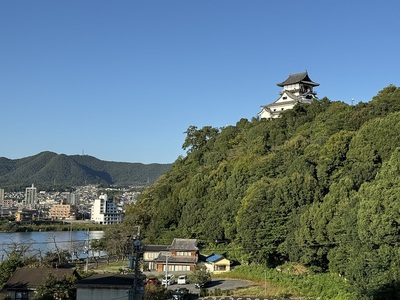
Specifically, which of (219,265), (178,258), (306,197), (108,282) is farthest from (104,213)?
(108,282)

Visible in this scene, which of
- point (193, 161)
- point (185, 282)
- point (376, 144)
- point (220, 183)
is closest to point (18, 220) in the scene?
point (193, 161)

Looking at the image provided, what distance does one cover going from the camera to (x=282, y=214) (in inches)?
1014

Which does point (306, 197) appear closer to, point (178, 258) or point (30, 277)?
point (178, 258)

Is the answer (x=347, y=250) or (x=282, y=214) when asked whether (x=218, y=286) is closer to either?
(x=282, y=214)

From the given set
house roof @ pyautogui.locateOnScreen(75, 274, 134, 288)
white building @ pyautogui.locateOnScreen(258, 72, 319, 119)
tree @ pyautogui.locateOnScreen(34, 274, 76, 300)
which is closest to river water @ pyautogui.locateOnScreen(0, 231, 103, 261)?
tree @ pyautogui.locateOnScreen(34, 274, 76, 300)

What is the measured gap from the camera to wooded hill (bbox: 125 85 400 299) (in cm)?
1812

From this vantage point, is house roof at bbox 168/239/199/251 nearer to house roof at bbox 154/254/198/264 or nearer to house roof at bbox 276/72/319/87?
house roof at bbox 154/254/198/264

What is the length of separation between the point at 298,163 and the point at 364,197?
334 inches

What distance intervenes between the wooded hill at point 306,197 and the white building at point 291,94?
113 inches

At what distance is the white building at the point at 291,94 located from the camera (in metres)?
45.5

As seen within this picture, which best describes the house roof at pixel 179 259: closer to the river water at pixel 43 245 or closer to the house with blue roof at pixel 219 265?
the house with blue roof at pixel 219 265

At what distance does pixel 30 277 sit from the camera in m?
18.7

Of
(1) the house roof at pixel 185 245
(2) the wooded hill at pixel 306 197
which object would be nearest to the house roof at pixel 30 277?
(2) the wooded hill at pixel 306 197

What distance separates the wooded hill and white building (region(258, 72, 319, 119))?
9.45 feet
